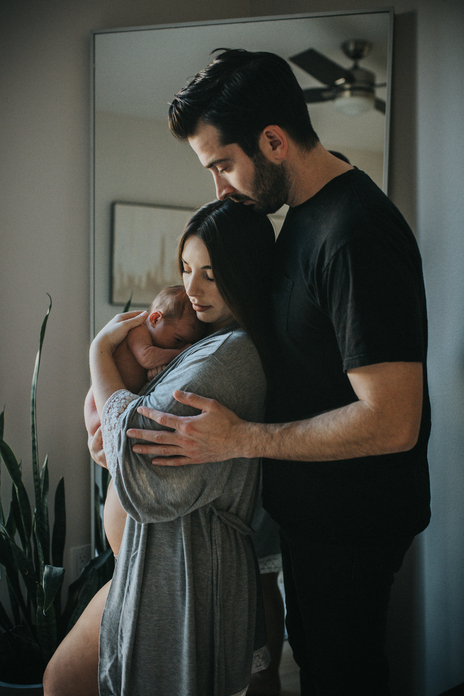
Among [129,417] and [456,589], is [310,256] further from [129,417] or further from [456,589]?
[456,589]

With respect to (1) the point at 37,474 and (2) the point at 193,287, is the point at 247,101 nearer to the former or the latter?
(2) the point at 193,287

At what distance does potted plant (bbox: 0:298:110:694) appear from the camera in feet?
5.43

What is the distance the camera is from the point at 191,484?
1.11 metres

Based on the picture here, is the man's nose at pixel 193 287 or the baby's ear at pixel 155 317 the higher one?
the man's nose at pixel 193 287

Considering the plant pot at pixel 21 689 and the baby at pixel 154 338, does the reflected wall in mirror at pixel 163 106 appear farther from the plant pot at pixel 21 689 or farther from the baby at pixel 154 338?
the plant pot at pixel 21 689

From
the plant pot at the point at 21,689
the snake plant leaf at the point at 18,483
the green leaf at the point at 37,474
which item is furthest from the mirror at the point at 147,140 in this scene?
the plant pot at the point at 21,689

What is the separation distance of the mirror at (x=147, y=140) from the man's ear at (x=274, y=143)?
0.84m

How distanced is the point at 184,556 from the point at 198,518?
0.29 feet

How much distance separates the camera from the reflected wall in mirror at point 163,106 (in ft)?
6.18

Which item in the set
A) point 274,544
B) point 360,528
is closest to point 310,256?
point 360,528

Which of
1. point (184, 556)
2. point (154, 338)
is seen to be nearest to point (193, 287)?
point (154, 338)

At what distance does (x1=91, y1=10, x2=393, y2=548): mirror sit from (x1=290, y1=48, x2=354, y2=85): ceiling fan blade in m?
0.01

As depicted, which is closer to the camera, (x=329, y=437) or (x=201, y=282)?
(x=329, y=437)

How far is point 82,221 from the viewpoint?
2104 mm
